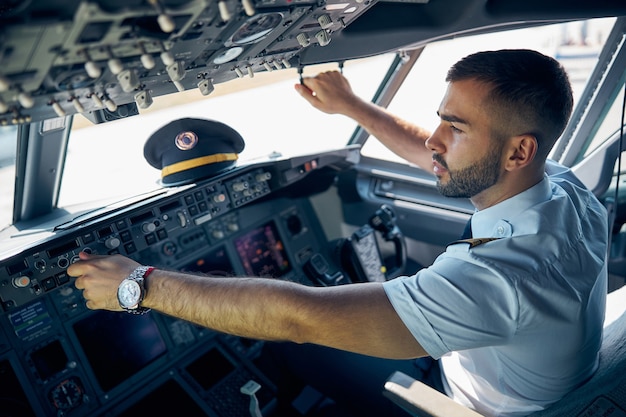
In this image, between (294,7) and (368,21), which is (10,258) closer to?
(294,7)

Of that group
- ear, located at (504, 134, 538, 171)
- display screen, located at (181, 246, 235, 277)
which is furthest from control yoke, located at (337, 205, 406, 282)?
ear, located at (504, 134, 538, 171)

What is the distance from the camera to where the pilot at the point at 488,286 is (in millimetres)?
1171

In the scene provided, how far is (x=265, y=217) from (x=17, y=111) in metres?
1.99

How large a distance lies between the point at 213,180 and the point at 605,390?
1812mm

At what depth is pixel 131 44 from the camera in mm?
912

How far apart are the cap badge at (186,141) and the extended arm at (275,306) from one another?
112 centimetres

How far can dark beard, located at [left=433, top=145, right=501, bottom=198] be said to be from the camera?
1.38 metres

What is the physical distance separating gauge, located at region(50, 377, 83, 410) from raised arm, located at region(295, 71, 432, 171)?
1.64 meters

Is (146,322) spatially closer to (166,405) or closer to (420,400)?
(166,405)

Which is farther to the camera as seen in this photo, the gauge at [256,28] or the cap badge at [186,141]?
the cap badge at [186,141]

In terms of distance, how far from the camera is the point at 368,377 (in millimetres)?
2127

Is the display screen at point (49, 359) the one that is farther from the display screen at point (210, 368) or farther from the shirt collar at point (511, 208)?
the shirt collar at point (511, 208)

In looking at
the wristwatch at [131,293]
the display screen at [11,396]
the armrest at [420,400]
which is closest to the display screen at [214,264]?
the display screen at [11,396]

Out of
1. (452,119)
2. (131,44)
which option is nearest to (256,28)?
(131,44)
